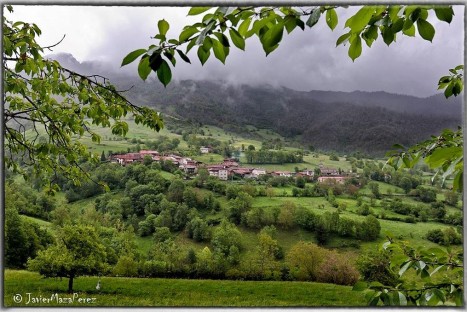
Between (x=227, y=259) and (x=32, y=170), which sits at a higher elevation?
(x=32, y=170)

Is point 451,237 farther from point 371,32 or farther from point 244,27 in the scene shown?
point 244,27

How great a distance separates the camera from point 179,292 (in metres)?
3.19

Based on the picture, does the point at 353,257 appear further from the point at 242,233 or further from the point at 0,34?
the point at 0,34

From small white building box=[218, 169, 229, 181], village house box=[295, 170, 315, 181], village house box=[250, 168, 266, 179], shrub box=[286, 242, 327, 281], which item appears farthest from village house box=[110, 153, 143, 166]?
shrub box=[286, 242, 327, 281]

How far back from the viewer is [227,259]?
130 inches

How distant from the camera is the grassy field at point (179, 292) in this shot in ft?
9.67

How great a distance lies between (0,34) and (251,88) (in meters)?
1.88

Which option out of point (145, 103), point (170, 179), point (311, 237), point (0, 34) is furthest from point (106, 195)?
point (311, 237)

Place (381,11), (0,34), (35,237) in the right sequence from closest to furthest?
(381,11)
(0,34)
(35,237)

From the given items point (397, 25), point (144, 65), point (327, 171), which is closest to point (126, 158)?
point (327, 171)

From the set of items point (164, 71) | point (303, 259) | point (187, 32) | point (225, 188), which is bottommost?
point (303, 259)

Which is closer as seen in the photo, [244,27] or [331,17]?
[244,27]

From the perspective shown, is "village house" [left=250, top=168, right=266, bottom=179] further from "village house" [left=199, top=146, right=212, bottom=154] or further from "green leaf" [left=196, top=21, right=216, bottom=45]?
"green leaf" [left=196, top=21, right=216, bottom=45]

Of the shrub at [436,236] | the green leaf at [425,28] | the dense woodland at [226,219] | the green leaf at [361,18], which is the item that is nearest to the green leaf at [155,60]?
the green leaf at [361,18]
